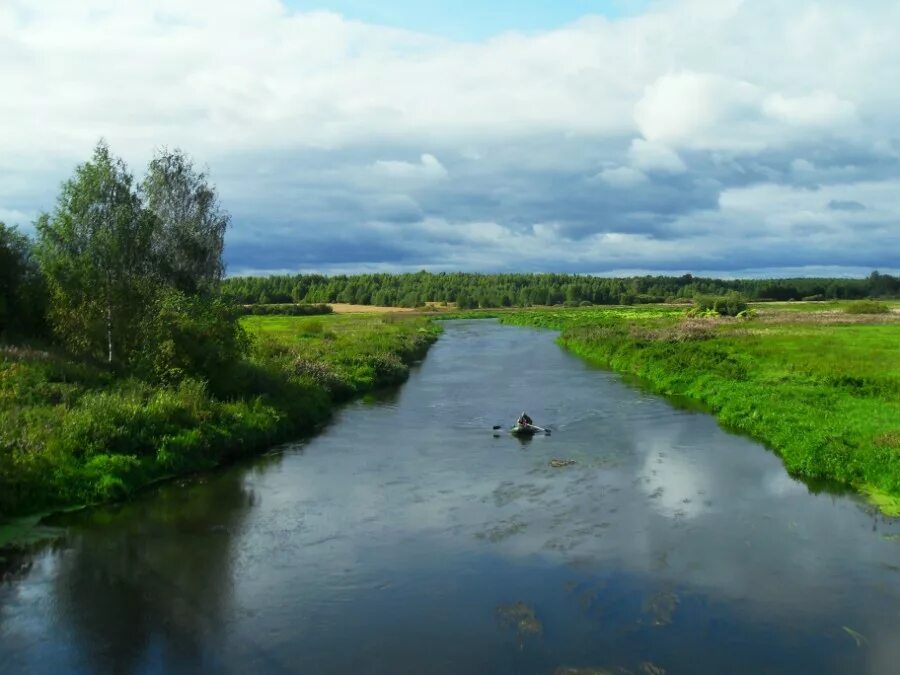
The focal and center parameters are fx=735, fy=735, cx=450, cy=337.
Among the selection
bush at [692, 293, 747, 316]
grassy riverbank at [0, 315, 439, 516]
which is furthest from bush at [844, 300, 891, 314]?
grassy riverbank at [0, 315, 439, 516]

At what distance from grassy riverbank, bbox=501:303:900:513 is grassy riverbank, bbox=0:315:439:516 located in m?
18.4

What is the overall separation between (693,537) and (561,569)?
12.9 ft

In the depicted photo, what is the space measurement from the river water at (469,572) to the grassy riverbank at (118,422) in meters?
1.12

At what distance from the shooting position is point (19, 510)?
1767 centimetres

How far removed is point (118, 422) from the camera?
72.3ft

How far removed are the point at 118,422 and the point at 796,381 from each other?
100 ft

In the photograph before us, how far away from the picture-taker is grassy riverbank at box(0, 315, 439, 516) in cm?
1895

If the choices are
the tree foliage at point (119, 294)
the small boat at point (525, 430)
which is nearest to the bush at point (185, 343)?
the tree foliage at point (119, 294)

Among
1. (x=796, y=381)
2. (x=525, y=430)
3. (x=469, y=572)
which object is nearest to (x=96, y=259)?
(x=525, y=430)

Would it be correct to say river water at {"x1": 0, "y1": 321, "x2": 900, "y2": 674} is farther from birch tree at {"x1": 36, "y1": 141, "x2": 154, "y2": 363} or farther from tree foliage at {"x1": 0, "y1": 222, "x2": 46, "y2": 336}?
tree foliage at {"x1": 0, "y1": 222, "x2": 46, "y2": 336}

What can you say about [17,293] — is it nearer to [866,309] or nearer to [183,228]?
[183,228]

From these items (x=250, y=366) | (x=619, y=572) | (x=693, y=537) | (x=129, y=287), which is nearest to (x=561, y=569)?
(x=619, y=572)

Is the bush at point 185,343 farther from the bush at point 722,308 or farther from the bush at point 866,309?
the bush at point 866,309

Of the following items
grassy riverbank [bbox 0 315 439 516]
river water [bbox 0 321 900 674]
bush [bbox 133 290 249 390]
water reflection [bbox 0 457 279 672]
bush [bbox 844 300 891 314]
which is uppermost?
bush [bbox 844 300 891 314]
